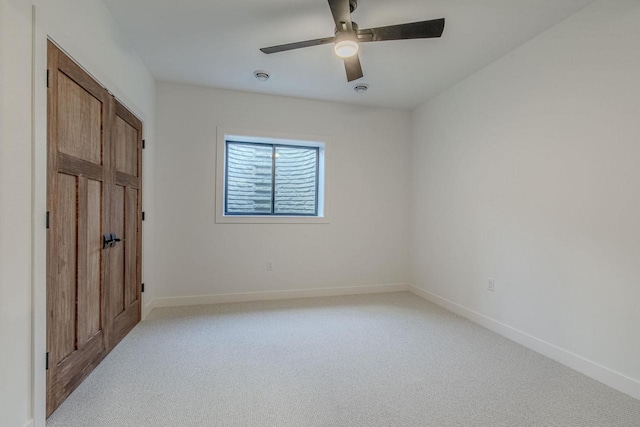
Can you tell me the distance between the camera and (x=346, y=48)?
1985 millimetres

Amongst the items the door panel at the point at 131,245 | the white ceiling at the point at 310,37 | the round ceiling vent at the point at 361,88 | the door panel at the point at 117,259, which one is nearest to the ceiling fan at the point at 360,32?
the white ceiling at the point at 310,37

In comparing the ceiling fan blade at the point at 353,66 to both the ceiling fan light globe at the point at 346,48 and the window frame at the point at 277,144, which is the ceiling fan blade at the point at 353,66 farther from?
the window frame at the point at 277,144

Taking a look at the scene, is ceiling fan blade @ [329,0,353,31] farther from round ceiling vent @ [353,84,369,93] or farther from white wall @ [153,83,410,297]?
white wall @ [153,83,410,297]

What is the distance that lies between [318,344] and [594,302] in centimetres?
202

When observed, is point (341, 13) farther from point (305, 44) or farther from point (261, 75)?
point (261, 75)

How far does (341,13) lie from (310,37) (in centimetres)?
75

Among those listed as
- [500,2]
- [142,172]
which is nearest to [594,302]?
[500,2]

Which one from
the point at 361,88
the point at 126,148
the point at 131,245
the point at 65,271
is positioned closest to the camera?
the point at 65,271

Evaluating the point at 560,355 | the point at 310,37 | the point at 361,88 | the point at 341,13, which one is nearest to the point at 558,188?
the point at 560,355

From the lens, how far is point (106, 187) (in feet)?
7.18

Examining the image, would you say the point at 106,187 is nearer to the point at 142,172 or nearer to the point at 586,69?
the point at 142,172
